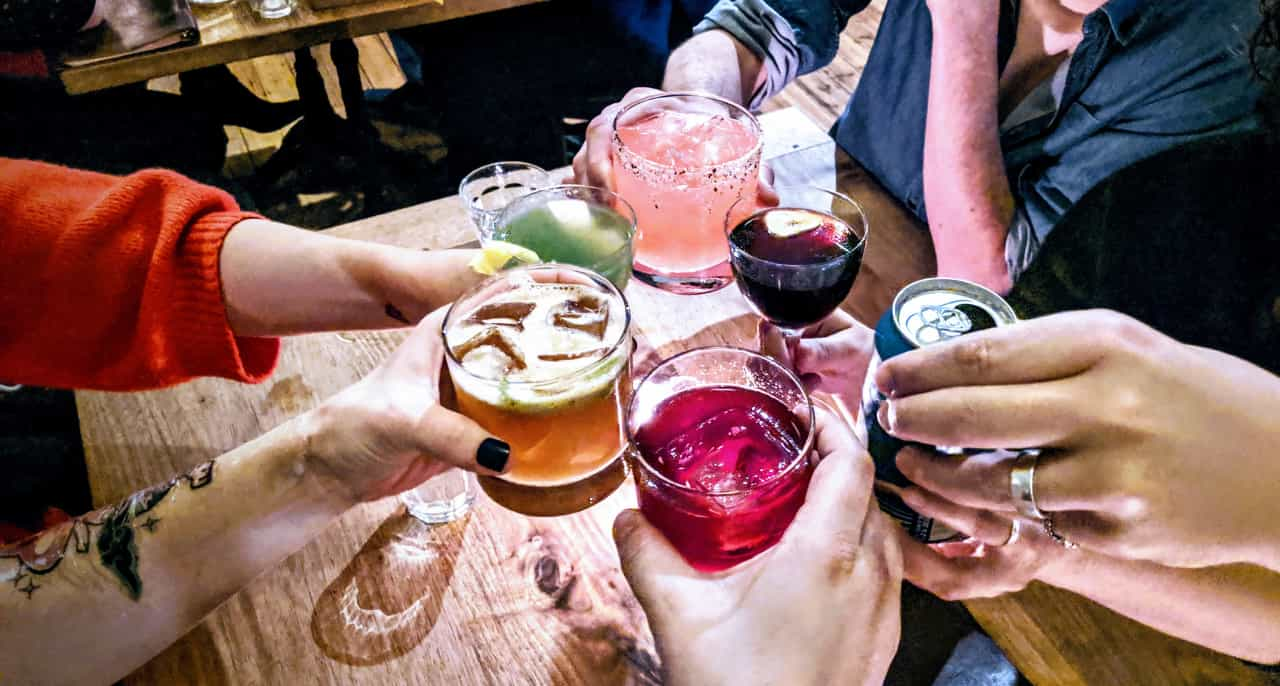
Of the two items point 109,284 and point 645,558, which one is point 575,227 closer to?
point 645,558

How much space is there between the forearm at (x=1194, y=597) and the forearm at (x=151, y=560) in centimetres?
Result: 110

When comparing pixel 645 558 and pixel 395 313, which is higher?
pixel 645 558

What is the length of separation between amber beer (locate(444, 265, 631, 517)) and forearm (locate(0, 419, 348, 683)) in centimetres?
27

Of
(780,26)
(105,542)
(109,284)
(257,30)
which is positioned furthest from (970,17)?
(257,30)

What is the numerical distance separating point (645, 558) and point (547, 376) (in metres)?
0.25

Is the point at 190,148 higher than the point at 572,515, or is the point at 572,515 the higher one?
the point at 572,515

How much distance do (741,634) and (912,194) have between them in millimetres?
1342

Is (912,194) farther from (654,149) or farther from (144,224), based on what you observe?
(144,224)

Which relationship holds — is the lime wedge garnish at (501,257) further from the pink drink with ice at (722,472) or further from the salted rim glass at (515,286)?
the pink drink with ice at (722,472)

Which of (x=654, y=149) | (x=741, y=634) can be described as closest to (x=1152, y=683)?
(x=741, y=634)

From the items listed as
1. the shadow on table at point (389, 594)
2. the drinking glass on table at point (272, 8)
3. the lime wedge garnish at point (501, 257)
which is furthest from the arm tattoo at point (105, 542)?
the drinking glass on table at point (272, 8)

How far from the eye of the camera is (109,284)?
1.24 metres

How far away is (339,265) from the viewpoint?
4.44ft

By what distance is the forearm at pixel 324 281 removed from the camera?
51.3 inches
